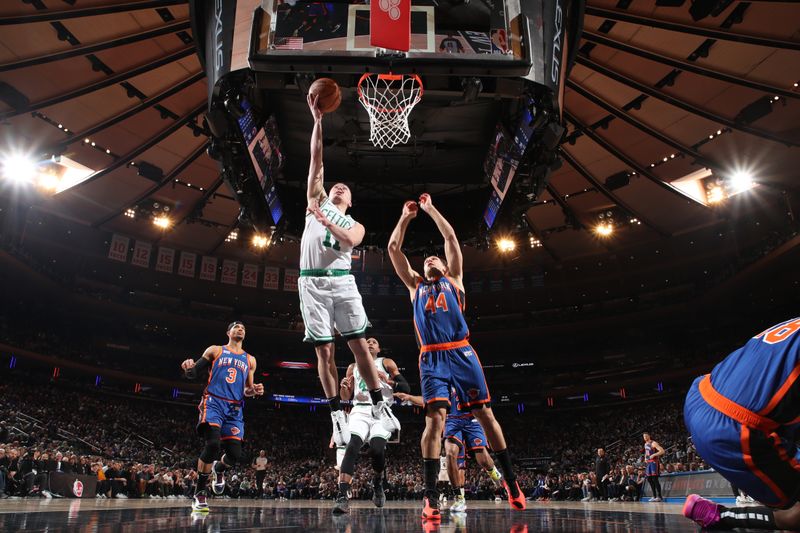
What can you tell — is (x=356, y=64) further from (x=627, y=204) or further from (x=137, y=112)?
(x=627, y=204)

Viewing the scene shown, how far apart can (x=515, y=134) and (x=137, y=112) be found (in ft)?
32.0

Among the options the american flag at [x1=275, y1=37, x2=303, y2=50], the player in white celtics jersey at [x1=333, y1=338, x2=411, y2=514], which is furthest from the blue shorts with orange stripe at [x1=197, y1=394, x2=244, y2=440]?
the american flag at [x1=275, y1=37, x2=303, y2=50]

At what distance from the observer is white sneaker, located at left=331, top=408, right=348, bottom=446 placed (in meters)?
5.46

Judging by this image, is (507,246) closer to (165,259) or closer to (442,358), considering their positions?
(165,259)

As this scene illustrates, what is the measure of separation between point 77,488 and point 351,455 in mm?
12962

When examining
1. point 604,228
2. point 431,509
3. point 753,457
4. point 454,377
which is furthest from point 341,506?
point 604,228

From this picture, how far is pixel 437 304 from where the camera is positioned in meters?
5.49

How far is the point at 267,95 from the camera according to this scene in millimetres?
10945

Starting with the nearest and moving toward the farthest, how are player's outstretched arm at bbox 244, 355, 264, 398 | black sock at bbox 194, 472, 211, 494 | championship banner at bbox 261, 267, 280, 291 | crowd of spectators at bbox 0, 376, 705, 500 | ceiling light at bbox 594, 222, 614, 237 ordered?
black sock at bbox 194, 472, 211, 494, player's outstretched arm at bbox 244, 355, 264, 398, crowd of spectators at bbox 0, 376, 705, 500, ceiling light at bbox 594, 222, 614, 237, championship banner at bbox 261, 267, 280, 291

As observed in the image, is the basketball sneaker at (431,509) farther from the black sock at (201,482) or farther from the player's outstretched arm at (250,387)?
the player's outstretched arm at (250,387)

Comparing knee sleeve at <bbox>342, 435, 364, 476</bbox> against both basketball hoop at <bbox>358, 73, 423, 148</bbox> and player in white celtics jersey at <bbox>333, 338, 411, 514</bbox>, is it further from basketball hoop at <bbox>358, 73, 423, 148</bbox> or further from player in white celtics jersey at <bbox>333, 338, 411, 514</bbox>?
basketball hoop at <bbox>358, 73, 423, 148</bbox>

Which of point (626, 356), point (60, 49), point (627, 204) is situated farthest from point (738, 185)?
point (60, 49)

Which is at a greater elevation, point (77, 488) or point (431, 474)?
point (431, 474)

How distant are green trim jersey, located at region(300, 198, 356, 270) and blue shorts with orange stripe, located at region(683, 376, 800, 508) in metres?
3.06
